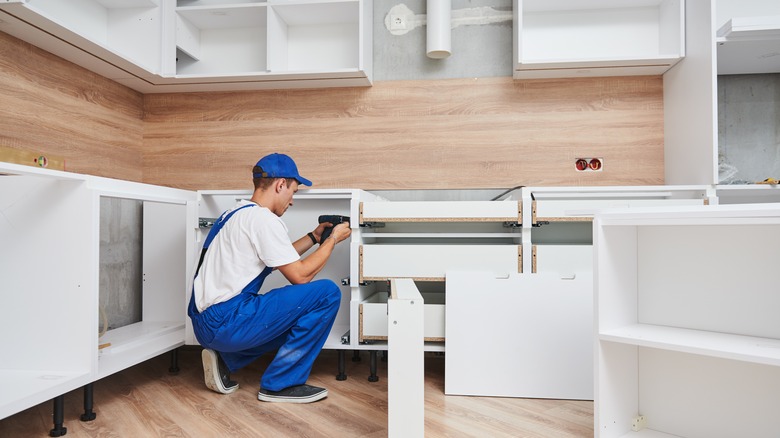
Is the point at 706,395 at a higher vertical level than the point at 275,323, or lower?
lower

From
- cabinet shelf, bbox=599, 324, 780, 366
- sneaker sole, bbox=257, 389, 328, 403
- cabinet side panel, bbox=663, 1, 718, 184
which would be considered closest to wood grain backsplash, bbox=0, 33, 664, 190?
cabinet side panel, bbox=663, 1, 718, 184

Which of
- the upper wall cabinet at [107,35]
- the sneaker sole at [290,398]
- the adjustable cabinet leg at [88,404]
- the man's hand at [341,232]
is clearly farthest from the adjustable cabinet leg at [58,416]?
the upper wall cabinet at [107,35]

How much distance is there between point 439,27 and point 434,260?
1215 millimetres

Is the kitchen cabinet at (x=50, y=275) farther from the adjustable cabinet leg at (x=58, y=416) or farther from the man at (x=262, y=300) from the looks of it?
the man at (x=262, y=300)

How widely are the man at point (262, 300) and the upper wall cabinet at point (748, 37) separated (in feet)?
6.11

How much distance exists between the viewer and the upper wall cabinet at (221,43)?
255cm

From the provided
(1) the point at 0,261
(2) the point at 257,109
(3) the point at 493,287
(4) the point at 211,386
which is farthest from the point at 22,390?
(2) the point at 257,109

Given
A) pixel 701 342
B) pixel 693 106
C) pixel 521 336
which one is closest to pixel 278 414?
pixel 521 336

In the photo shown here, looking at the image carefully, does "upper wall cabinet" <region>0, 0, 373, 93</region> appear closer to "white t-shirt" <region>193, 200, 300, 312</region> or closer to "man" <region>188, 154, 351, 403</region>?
"man" <region>188, 154, 351, 403</region>

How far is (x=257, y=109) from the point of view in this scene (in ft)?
9.94

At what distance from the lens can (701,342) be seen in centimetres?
146

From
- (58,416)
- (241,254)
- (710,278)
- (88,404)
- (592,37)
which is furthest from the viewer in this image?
(592,37)

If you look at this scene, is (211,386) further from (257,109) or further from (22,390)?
(257,109)

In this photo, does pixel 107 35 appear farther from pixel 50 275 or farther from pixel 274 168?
pixel 50 275
